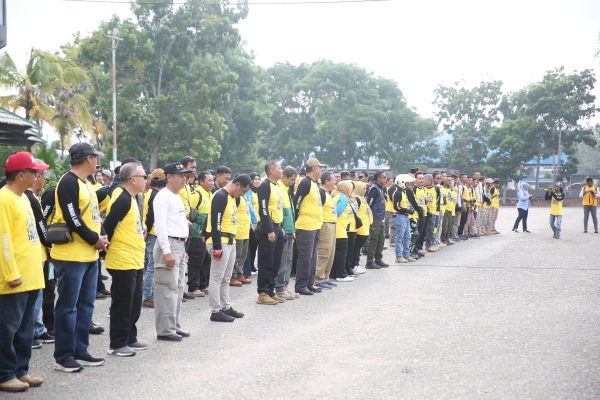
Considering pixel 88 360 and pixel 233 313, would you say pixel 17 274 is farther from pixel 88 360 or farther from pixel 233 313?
pixel 233 313

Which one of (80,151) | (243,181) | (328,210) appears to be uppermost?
(80,151)

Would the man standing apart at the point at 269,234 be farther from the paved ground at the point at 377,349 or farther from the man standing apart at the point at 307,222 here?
the man standing apart at the point at 307,222

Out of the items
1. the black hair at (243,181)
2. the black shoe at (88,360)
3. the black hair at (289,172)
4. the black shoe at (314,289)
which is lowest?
the black shoe at (314,289)

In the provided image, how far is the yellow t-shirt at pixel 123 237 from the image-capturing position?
626 cm

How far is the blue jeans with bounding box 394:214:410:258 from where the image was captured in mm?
14343

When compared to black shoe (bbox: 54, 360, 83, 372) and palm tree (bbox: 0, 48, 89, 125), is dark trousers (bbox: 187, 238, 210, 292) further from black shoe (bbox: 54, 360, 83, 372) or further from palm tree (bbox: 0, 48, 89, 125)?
palm tree (bbox: 0, 48, 89, 125)

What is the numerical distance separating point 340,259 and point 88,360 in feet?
21.1

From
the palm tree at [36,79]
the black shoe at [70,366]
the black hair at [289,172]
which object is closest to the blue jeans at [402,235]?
the black hair at [289,172]

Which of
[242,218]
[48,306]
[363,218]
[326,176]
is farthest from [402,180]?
[48,306]

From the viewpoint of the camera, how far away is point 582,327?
7.62 metres

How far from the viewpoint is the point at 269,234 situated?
9094mm

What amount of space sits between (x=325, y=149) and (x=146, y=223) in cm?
5155

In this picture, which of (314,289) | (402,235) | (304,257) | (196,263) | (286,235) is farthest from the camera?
(402,235)

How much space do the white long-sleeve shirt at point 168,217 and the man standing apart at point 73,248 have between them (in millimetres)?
1085
